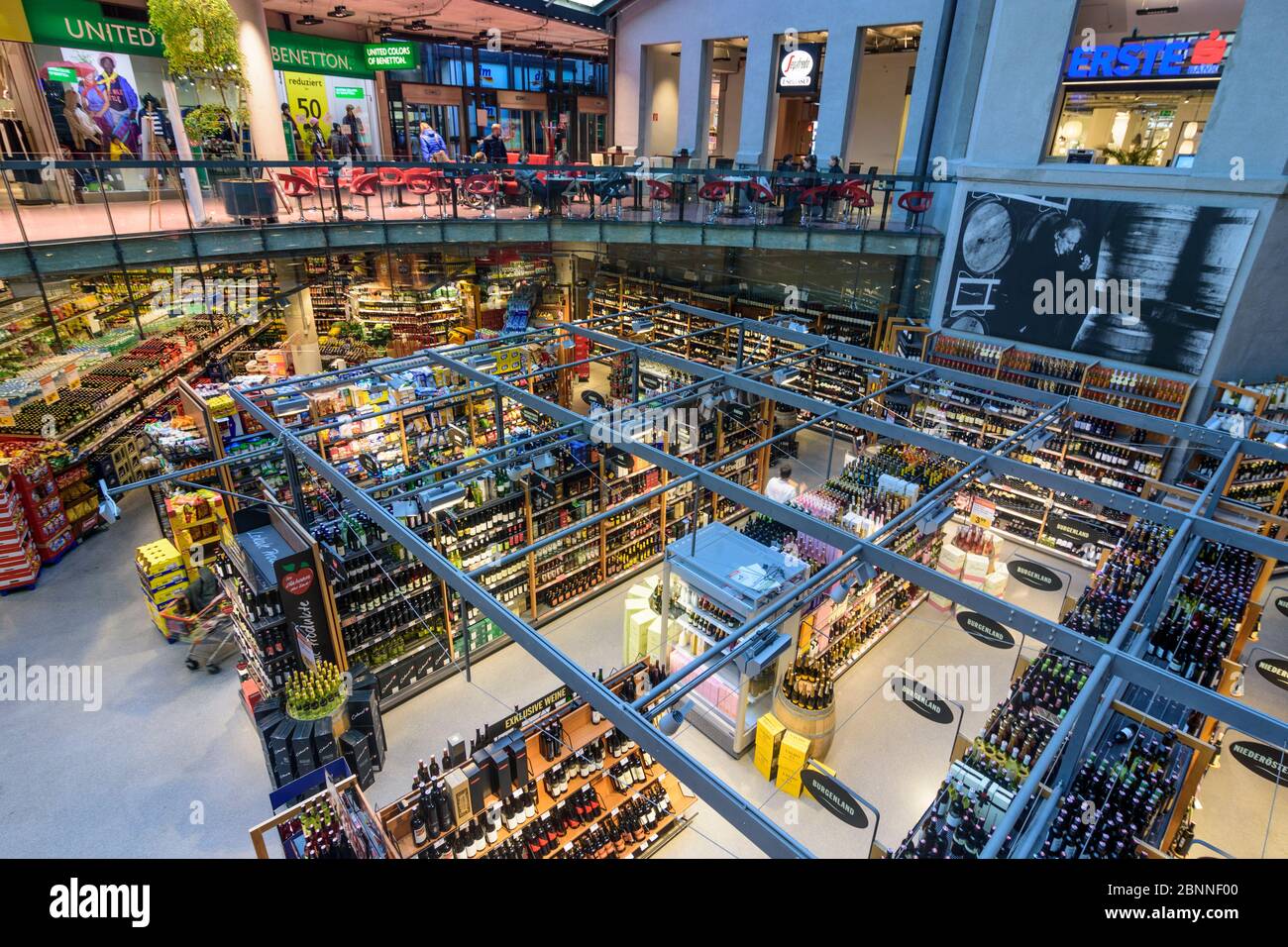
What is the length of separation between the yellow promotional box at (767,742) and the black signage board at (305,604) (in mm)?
4179

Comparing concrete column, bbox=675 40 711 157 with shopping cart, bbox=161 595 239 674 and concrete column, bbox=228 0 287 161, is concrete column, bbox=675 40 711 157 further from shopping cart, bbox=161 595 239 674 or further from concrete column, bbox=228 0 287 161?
shopping cart, bbox=161 595 239 674

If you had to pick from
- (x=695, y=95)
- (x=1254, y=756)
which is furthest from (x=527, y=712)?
(x=695, y=95)

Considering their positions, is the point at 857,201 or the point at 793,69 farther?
the point at 793,69

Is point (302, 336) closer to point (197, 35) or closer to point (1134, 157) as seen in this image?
point (197, 35)

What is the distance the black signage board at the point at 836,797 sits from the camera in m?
3.67

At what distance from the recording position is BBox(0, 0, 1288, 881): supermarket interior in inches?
181

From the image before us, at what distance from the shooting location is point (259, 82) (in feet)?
39.3

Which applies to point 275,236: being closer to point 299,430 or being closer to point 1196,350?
point 299,430

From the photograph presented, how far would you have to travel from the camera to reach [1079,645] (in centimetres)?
316

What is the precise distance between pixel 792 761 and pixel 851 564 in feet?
9.54

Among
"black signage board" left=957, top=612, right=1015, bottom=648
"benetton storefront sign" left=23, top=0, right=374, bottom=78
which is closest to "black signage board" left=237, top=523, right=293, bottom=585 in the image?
"black signage board" left=957, top=612, right=1015, bottom=648

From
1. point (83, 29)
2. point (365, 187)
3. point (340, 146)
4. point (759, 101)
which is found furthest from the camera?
point (340, 146)

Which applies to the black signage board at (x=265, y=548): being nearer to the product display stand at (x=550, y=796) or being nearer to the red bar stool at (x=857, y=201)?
the product display stand at (x=550, y=796)
